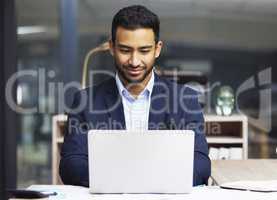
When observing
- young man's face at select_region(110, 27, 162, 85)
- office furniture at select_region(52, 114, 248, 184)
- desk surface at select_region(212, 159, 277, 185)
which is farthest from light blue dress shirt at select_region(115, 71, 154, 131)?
office furniture at select_region(52, 114, 248, 184)

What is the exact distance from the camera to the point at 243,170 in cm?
238

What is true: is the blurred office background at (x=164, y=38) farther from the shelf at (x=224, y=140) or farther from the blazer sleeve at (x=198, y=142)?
the blazer sleeve at (x=198, y=142)

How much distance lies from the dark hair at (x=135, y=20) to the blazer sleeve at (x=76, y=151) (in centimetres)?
40

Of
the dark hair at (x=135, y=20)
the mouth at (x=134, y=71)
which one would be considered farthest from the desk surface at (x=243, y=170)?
the dark hair at (x=135, y=20)

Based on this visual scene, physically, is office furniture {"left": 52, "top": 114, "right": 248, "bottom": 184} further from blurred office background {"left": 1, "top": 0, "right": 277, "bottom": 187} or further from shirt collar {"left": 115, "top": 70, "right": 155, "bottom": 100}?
shirt collar {"left": 115, "top": 70, "right": 155, "bottom": 100}

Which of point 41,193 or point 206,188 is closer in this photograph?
point 41,193

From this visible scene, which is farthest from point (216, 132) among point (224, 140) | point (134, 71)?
point (134, 71)

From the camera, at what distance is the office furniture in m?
3.51

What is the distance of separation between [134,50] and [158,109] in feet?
1.05

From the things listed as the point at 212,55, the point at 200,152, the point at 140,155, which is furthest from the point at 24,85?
the point at 140,155

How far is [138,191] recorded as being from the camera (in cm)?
160

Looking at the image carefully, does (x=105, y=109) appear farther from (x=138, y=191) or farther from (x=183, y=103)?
(x=138, y=191)

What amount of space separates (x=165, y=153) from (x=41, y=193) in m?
0.46

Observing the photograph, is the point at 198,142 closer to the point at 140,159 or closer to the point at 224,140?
the point at 140,159
